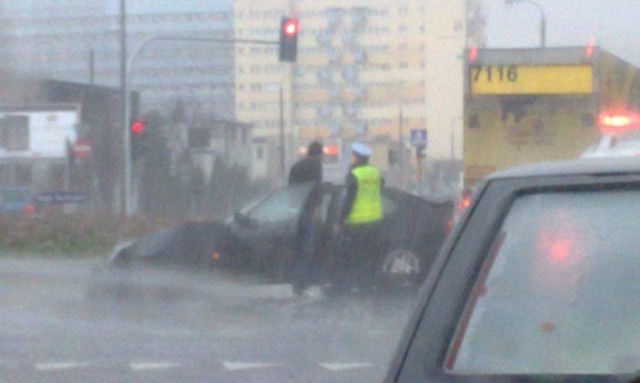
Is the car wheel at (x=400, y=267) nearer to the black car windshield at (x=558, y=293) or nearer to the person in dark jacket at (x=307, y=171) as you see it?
the person in dark jacket at (x=307, y=171)

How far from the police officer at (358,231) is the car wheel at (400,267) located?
170 mm

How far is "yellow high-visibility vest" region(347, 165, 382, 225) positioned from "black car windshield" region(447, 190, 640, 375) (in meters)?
10.5

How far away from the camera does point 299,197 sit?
14.2 meters

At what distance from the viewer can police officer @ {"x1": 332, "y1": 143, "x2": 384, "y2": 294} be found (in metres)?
13.5

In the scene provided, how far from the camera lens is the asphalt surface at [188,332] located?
9086 millimetres

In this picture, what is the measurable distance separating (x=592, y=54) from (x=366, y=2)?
23100 millimetres

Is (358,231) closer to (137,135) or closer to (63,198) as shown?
(137,135)

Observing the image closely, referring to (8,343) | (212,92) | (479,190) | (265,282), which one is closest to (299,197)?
Result: (265,282)

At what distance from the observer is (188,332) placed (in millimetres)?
11328

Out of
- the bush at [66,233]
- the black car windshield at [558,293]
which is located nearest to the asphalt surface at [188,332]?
the bush at [66,233]

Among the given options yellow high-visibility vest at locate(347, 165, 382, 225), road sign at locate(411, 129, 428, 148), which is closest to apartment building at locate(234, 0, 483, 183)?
road sign at locate(411, 129, 428, 148)

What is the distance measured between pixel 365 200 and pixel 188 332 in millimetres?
2881

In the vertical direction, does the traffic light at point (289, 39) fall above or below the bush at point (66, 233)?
above

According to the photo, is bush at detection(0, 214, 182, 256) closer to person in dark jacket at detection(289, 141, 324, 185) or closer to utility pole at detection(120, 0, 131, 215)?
utility pole at detection(120, 0, 131, 215)
